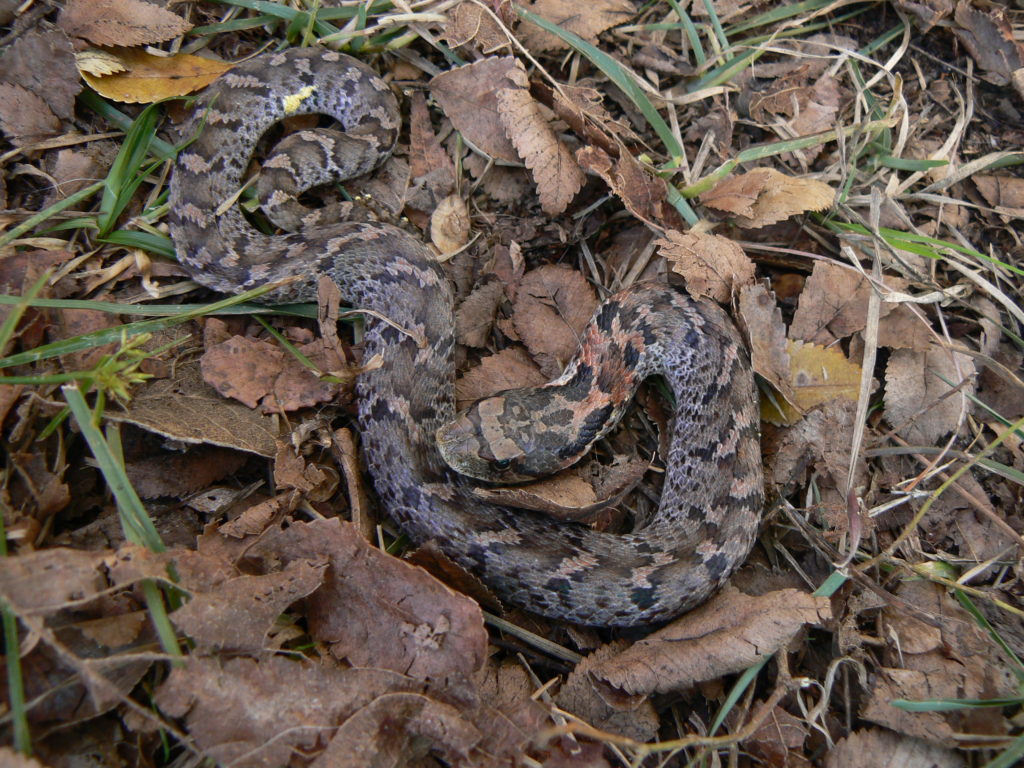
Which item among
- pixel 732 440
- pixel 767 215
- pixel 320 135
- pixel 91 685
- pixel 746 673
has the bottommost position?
pixel 746 673

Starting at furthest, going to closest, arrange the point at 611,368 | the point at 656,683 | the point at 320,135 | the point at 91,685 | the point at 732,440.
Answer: the point at 320,135, the point at 611,368, the point at 732,440, the point at 656,683, the point at 91,685

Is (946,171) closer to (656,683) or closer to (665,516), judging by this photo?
(665,516)

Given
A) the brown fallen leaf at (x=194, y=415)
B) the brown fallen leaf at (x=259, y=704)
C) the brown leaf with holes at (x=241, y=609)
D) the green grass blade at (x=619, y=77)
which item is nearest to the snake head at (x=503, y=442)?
the brown fallen leaf at (x=194, y=415)

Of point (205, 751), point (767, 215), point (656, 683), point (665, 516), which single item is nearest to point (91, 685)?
point (205, 751)

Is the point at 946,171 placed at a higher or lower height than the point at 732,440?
higher

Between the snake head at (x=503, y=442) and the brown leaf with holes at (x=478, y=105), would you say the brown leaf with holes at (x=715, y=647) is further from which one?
the brown leaf with holes at (x=478, y=105)

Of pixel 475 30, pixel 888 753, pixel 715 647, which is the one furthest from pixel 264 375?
pixel 888 753
